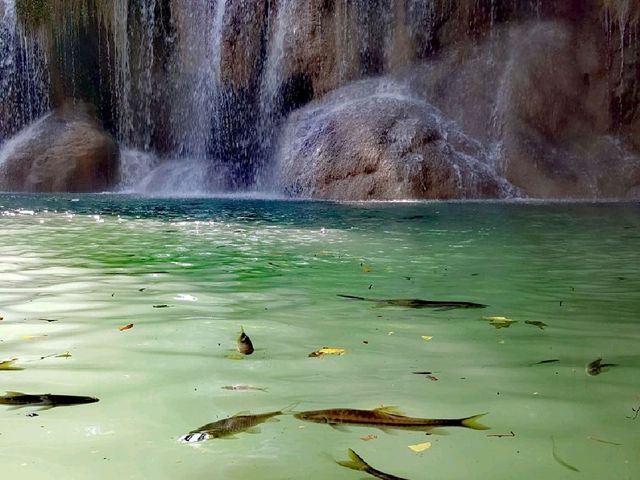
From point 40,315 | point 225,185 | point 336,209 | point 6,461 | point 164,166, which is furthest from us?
point 164,166

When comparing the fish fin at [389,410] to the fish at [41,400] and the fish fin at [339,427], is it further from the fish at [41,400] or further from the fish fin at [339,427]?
the fish at [41,400]

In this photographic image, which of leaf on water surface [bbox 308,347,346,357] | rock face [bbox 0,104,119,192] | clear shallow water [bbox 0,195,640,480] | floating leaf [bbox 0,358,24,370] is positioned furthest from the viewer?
rock face [bbox 0,104,119,192]

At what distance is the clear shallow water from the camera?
1835mm

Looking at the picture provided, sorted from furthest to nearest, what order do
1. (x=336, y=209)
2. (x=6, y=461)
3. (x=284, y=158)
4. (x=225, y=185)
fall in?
(x=225, y=185) < (x=284, y=158) < (x=336, y=209) < (x=6, y=461)

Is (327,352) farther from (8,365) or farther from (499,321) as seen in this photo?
(8,365)

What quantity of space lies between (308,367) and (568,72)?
15.7 meters

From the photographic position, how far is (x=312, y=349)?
2.92 m

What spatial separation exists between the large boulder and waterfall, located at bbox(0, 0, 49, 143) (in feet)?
28.8

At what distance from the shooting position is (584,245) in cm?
670

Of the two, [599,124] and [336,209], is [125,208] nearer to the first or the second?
[336,209]

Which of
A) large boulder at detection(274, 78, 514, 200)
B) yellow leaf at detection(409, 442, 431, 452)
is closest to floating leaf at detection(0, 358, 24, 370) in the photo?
yellow leaf at detection(409, 442, 431, 452)

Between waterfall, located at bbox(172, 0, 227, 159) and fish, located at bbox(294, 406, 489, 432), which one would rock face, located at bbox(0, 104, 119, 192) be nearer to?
waterfall, located at bbox(172, 0, 227, 159)

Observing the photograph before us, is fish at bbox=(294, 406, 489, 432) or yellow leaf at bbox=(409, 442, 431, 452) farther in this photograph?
fish at bbox=(294, 406, 489, 432)

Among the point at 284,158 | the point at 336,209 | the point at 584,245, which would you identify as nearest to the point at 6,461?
the point at 584,245
